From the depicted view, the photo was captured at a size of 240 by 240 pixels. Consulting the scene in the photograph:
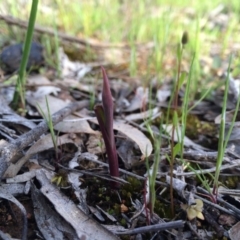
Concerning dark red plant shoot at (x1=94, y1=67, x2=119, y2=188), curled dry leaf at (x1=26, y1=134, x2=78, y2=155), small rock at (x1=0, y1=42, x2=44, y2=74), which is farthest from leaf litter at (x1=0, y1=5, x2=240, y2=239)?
small rock at (x1=0, y1=42, x2=44, y2=74)

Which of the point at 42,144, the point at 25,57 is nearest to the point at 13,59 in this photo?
the point at 25,57

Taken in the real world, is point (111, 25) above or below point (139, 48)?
above

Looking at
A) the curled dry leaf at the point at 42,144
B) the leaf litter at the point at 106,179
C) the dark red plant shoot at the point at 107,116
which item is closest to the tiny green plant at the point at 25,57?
the leaf litter at the point at 106,179

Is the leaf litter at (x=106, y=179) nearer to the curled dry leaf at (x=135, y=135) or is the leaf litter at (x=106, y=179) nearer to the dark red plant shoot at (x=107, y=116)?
the curled dry leaf at (x=135, y=135)

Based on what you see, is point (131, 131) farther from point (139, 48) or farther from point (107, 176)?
point (139, 48)

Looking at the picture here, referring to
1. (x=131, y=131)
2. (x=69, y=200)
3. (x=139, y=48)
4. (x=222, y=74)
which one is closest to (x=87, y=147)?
(x=131, y=131)

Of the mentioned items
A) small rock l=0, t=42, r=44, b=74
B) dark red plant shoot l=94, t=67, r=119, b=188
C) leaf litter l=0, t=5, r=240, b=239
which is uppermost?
small rock l=0, t=42, r=44, b=74

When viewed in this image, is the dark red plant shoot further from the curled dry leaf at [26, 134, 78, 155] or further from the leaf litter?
the curled dry leaf at [26, 134, 78, 155]

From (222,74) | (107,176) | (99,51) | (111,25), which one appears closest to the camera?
(107,176)
